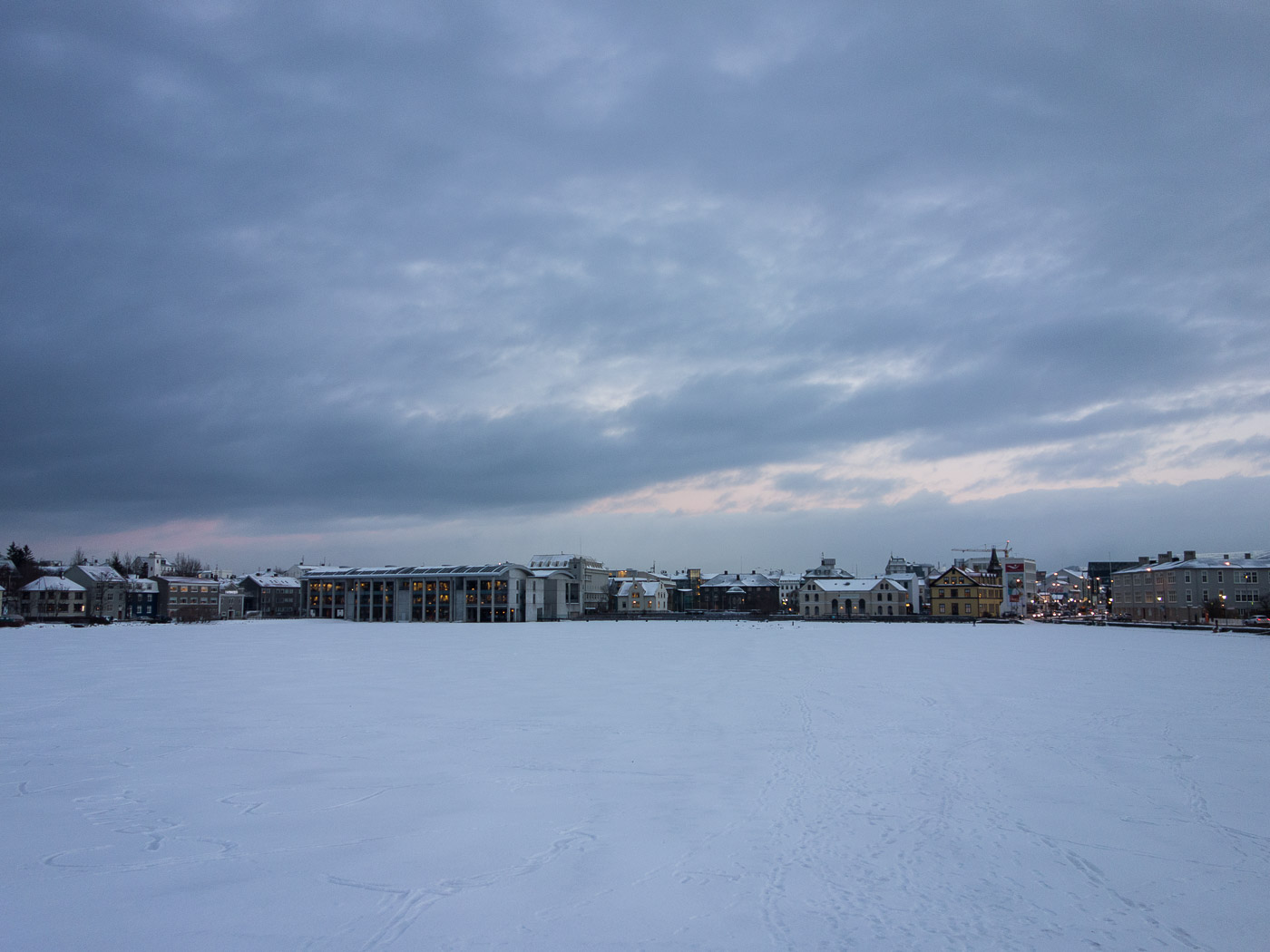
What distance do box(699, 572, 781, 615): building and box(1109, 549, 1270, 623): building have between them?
6498 cm

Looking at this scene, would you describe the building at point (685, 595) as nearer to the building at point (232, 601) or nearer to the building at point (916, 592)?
the building at point (916, 592)

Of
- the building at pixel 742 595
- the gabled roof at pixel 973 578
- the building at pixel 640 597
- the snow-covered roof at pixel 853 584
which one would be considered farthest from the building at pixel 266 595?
the gabled roof at pixel 973 578

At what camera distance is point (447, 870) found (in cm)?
1049

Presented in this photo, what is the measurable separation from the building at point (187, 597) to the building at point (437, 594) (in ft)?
80.4

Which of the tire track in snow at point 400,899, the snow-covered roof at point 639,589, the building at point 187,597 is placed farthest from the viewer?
the snow-covered roof at point 639,589

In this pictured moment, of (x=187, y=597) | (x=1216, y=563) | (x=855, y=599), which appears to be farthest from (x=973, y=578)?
(x=187, y=597)

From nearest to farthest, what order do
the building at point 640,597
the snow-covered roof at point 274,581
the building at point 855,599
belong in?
the building at point 855,599 < the building at point 640,597 < the snow-covered roof at point 274,581

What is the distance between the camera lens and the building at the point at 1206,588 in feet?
339

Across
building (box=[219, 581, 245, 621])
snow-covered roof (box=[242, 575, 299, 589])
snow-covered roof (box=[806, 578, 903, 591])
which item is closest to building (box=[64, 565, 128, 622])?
building (box=[219, 581, 245, 621])

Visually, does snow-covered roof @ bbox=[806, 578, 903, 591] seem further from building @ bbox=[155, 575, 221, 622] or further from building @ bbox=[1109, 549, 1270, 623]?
building @ bbox=[155, 575, 221, 622]

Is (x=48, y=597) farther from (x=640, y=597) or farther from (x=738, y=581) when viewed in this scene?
(x=738, y=581)

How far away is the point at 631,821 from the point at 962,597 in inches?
5026

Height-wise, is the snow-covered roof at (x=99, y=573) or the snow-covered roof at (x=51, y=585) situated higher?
the snow-covered roof at (x=99, y=573)

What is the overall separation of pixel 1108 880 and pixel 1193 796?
5.88m
